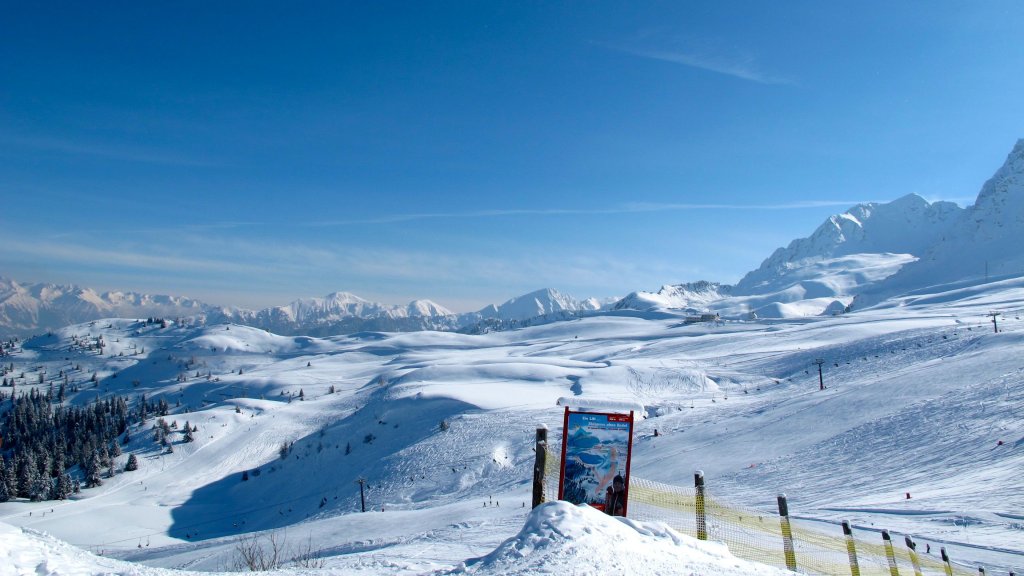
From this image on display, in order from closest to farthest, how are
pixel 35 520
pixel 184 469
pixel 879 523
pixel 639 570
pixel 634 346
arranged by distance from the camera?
1. pixel 639 570
2. pixel 879 523
3. pixel 35 520
4. pixel 184 469
5. pixel 634 346

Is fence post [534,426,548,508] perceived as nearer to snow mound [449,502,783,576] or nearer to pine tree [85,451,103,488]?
snow mound [449,502,783,576]

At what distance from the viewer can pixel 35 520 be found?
6188 cm

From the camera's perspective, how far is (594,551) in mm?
7664

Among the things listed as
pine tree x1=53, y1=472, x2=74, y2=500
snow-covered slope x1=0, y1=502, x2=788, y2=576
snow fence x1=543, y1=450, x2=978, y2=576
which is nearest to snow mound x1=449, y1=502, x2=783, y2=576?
snow-covered slope x1=0, y1=502, x2=788, y2=576

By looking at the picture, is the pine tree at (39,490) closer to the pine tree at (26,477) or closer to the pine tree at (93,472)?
the pine tree at (26,477)

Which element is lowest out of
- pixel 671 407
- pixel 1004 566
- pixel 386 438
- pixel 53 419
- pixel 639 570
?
pixel 53 419

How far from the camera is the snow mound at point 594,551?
24.2 ft

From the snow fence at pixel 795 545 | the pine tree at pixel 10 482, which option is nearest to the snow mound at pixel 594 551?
the snow fence at pixel 795 545

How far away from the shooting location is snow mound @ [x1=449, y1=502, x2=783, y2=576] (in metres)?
7.38

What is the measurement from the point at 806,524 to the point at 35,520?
249ft

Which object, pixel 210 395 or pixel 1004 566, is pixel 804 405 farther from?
pixel 210 395

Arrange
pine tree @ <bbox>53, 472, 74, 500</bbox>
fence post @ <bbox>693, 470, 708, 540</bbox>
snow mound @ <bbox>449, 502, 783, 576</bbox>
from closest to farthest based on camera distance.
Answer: snow mound @ <bbox>449, 502, 783, 576</bbox> → fence post @ <bbox>693, 470, 708, 540</bbox> → pine tree @ <bbox>53, 472, 74, 500</bbox>

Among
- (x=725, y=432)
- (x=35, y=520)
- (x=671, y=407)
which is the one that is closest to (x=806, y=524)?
(x=725, y=432)

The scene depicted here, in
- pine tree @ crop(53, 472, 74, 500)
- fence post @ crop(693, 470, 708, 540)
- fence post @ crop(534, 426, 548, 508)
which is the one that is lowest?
pine tree @ crop(53, 472, 74, 500)
